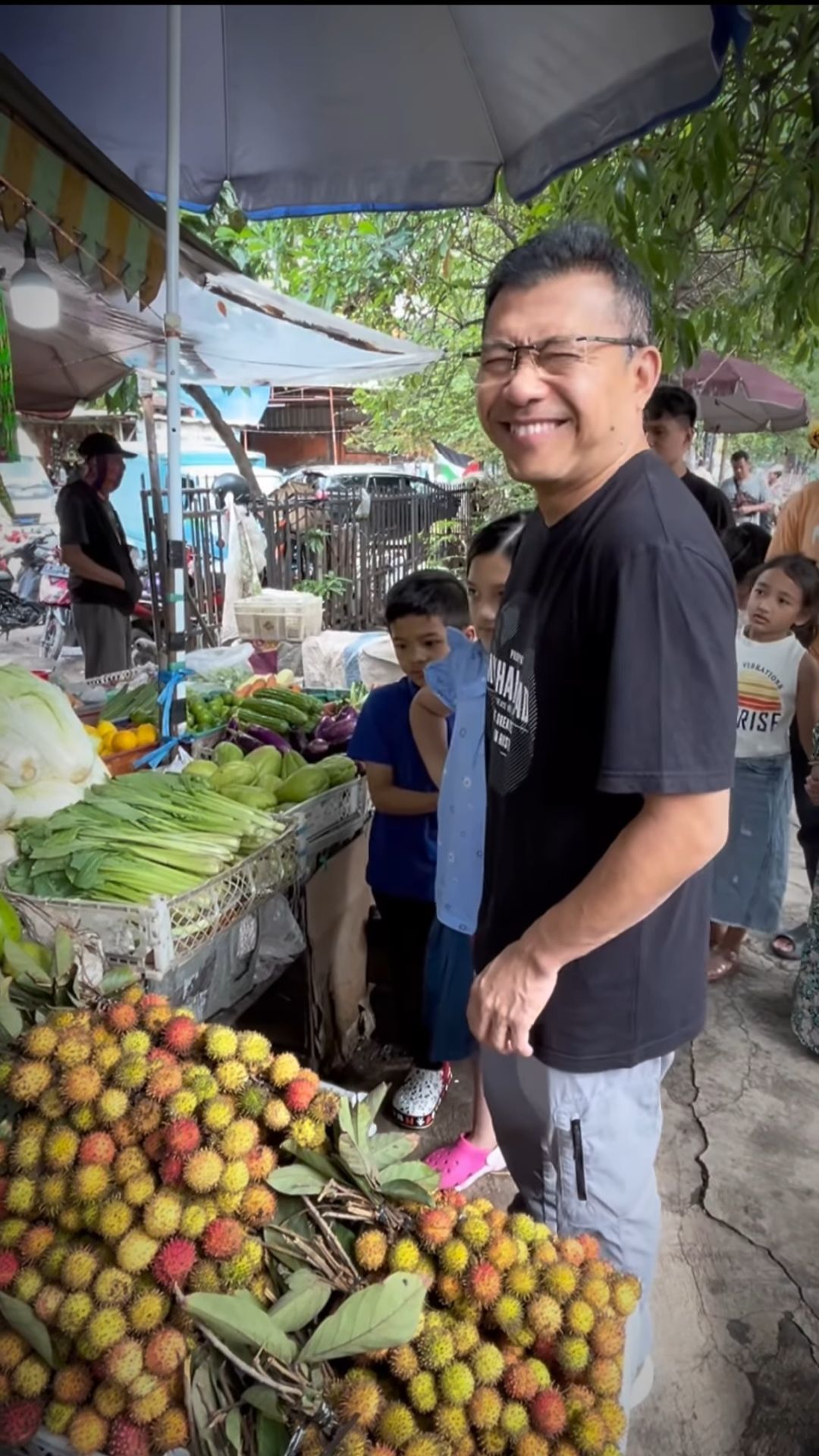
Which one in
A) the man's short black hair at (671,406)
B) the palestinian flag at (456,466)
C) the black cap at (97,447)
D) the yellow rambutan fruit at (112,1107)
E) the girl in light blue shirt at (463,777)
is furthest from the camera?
the palestinian flag at (456,466)

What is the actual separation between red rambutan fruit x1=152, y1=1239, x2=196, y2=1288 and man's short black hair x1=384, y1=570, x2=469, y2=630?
1.67 m

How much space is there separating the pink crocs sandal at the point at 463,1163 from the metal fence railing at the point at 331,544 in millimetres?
6202

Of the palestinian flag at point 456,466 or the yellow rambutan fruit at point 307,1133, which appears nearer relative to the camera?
the yellow rambutan fruit at point 307,1133

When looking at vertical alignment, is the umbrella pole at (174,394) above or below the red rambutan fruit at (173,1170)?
above

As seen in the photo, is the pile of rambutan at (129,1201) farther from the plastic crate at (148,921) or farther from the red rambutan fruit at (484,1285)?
the plastic crate at (148,921)

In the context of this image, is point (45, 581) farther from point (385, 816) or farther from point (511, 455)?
point (511, 455)

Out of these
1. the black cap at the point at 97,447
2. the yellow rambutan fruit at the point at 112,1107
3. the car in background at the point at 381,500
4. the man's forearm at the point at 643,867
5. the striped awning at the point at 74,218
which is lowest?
the yellow rambutan fruit at the point at 112,1107

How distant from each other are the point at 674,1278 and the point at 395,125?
3.72 m

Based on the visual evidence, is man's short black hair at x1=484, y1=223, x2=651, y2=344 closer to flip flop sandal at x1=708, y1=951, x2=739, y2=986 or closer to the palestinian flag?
flip flop sandal at x1=708, y1=951, x2=739, y2=986

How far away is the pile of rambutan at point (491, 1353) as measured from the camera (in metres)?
1.17

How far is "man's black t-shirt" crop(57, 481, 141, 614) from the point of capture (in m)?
5.35

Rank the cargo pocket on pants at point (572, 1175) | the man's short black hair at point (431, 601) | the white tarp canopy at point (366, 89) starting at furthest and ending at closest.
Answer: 1. the man's short black hair at point (431, 601)
2. the white tarp canopy at point (366, 89)
3. the cargo pocket on pants at point (572, 1175)

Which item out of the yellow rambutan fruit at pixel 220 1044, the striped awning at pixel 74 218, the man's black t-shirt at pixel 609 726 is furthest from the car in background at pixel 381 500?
the yellow rambutan fruit at pixel 220 1044

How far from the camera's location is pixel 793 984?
364 centimetres
